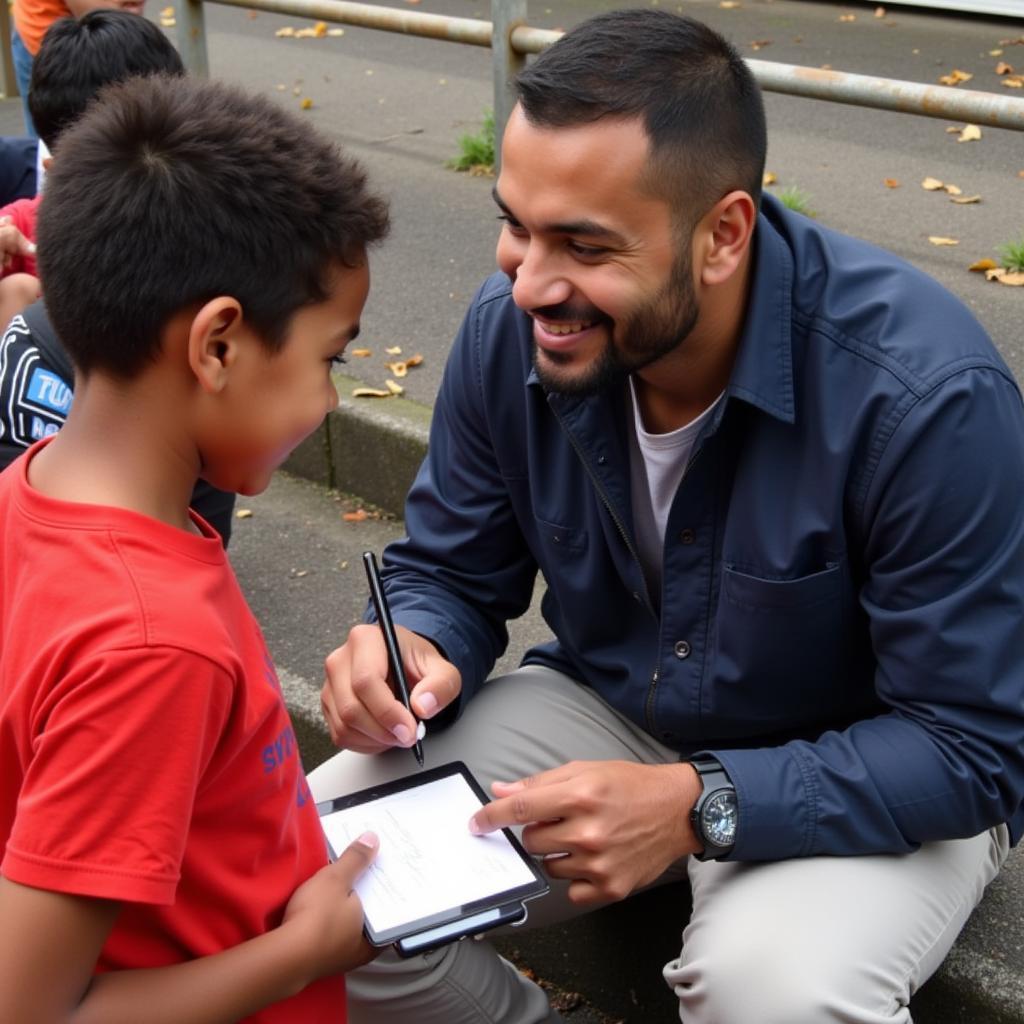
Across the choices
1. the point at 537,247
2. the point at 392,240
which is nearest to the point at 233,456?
the point at 537,247

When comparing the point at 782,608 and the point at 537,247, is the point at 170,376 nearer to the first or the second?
the point at 537,247

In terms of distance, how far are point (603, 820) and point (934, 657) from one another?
19.7 inches

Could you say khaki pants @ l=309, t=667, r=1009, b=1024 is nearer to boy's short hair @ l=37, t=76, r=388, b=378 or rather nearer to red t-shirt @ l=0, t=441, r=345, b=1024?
red t-shirt @ l=0, t=441, r=345, b=1024

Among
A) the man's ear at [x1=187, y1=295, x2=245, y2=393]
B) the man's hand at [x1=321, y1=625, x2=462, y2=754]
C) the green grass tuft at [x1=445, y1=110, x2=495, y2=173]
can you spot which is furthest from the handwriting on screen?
the green grass tuft at [x1=445, y1=110, x2=495, y2=173]

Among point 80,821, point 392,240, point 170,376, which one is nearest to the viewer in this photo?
point 80,821

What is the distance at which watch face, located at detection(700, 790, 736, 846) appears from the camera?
2143 mm

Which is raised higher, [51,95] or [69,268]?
[69,268]

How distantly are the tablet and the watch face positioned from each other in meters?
0.24

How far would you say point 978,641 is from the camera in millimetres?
2098

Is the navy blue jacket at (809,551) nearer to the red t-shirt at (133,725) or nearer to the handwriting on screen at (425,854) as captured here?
the handwriting on screen at (425,854)

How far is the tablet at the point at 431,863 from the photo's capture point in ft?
6.54

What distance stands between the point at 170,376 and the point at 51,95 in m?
2.31

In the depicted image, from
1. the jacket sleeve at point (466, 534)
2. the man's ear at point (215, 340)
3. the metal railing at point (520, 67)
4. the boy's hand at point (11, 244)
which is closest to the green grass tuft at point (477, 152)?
the metal railing at point (520, 67)

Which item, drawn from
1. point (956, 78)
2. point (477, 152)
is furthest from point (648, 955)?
point (956, 78)
